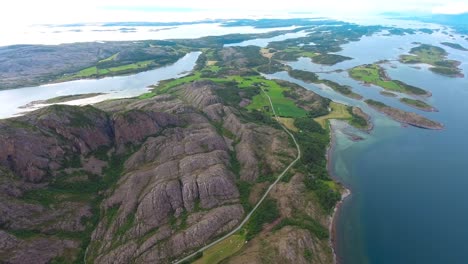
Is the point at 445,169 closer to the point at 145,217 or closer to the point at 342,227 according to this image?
the point at 342,227

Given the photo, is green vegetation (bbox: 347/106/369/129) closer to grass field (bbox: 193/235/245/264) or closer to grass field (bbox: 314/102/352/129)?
grass field (bbox: 314/102/352/129)

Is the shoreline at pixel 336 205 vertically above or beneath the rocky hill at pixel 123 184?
beneath

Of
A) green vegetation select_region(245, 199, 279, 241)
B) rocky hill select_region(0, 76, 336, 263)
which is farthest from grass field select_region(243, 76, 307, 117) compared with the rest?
green vegetation select_region(245, 199, 279, 241)

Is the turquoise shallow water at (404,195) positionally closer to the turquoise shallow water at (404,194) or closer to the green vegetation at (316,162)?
the turquoise shallow water at (404,194)

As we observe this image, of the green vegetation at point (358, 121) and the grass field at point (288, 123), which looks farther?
the green vegetation at point (358, 121)

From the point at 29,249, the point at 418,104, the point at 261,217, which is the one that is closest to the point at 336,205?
the point at 261,217

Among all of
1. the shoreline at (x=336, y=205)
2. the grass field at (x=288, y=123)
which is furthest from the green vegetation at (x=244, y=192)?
the grass field at (x=288, y=123)

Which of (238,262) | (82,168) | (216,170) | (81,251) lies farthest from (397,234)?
(82,168)
